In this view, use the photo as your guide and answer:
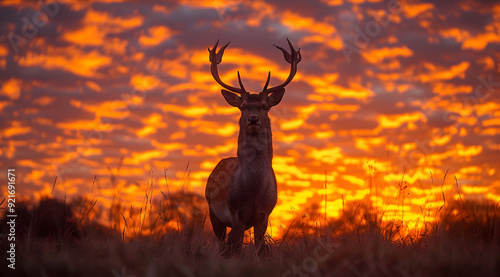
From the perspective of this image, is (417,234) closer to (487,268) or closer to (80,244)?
(487,268)

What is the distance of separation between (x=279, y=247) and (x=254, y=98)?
9.30 feet

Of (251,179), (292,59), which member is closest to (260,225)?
(251,179)

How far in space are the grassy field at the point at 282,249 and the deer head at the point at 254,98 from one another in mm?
1478

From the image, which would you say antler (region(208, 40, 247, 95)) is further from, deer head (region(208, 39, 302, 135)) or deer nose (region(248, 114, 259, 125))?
deer nose (region(248, 114, 259, 125))

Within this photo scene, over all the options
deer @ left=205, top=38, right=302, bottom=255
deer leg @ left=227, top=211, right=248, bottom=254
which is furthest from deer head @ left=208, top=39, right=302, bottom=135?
deer leg @ left=227, top=211, right=248, bottom=254

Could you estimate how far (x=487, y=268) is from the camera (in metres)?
4.94

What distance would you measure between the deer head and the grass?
1.43 meters

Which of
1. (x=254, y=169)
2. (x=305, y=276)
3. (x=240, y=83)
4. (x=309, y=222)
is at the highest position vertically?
(x=240, y=83)

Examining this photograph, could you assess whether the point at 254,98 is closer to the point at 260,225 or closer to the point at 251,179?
the point at 251,179

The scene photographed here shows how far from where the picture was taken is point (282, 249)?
6.38 m

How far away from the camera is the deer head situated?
8.02 metres

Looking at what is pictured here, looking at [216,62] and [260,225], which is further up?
[216,62]

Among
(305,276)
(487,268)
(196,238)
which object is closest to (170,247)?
(196,238)

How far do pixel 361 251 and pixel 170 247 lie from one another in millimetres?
2192
